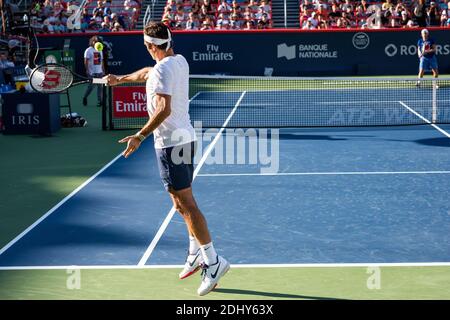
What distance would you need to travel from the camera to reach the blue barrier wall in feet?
103

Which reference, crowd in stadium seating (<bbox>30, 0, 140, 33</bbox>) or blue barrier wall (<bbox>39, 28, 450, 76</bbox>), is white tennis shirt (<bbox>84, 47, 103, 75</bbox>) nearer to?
blue barrier wall (<bbox>39, 28, 450, 76</bbox>)

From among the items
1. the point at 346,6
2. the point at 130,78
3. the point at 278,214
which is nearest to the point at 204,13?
the point at 346,6

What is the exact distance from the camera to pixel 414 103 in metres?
21.5

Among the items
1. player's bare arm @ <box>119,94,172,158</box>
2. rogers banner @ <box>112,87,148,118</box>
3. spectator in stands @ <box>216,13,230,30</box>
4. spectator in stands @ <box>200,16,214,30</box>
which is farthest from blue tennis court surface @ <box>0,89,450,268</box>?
spectator in stands @ <box>216,13,230,30</box>

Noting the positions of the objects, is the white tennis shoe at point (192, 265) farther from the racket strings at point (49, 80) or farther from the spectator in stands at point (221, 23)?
the spectator in stands at point (221, 23)

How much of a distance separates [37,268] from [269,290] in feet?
7.17

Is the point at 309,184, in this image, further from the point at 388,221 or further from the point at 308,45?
the point at 308,45

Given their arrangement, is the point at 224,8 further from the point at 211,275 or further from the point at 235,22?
the point at 211,275

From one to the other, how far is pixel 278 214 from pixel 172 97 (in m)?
3.23

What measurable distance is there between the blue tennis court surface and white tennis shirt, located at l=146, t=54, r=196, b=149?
140 centimetres

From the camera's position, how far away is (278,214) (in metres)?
9.60

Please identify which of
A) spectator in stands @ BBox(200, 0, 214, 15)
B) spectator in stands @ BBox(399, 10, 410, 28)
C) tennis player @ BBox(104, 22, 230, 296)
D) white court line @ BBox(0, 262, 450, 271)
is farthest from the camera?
spectator in stands @ BBox(200, 0, 214, 15)

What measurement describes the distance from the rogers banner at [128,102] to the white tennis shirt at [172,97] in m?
10.9

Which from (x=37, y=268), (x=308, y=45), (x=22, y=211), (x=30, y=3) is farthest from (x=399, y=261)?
(x=30, y=3)
